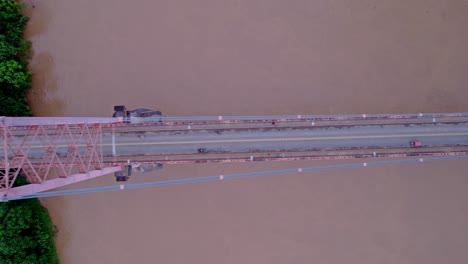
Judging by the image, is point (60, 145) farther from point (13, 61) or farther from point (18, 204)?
point (13, 61)

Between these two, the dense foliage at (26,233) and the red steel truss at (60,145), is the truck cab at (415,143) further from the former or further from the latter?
the dense foliage at (26,233)

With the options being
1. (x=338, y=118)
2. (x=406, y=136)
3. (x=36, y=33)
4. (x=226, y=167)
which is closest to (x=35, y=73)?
(x=36, y=33)

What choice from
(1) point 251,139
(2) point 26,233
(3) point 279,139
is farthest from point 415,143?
(2) point 26,233

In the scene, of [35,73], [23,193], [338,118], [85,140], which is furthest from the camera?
[35,73]

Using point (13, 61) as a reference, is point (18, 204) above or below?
below

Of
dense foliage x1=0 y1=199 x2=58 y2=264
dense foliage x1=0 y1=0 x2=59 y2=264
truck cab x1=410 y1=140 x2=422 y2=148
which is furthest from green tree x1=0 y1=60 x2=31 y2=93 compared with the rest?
truck cab x1=410 y1=140 x2=422 y2=148

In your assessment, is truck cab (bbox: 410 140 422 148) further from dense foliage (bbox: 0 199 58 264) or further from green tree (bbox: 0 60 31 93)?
green tree (bbox: 0 60 31 93)

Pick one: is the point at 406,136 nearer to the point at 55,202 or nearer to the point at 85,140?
the point at 85,140
